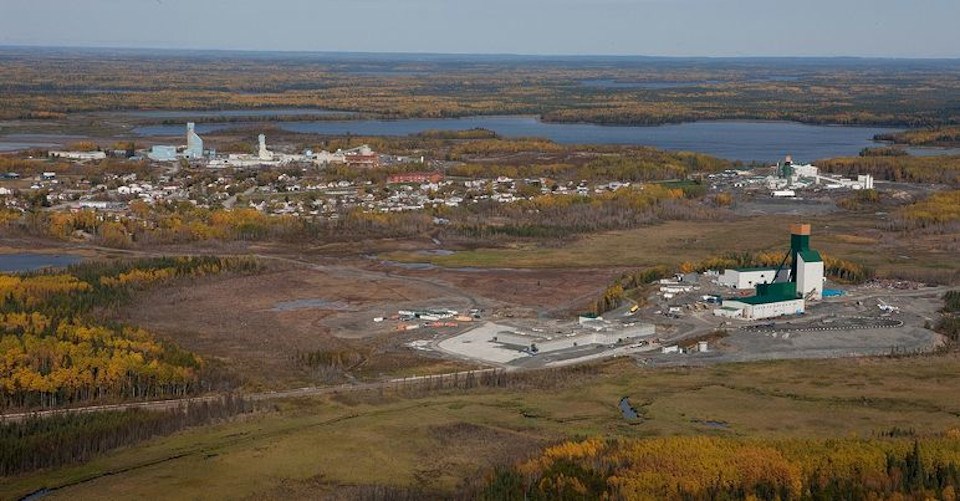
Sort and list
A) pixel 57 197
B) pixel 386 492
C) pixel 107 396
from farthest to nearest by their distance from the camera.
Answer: pixel 57 197, pixel 107 396, pixel 386 492

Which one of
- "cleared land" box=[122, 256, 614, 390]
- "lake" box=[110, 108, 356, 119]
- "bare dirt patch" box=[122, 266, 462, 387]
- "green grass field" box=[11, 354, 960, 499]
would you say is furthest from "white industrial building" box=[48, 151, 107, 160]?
"green grass field" box=[11, 354, 960, 499]

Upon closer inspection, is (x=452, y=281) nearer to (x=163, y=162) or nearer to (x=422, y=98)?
(x=163, y=162)

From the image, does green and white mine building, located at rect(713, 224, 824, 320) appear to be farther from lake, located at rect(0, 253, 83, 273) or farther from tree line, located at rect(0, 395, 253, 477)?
lake, located at rect(0, 253, 83, 273)

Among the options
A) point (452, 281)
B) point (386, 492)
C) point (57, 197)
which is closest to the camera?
point (386, 492)

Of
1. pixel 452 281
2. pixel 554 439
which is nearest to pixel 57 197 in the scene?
pixel 452 281

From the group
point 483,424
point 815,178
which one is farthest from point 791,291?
point 815,178

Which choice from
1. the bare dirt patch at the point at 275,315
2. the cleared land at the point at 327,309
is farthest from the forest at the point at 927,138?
the bare dirt patch at the point at 275,315

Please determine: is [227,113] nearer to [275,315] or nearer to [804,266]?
[275,315]
